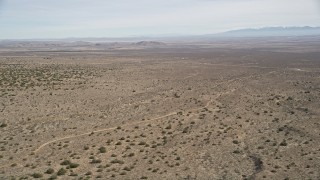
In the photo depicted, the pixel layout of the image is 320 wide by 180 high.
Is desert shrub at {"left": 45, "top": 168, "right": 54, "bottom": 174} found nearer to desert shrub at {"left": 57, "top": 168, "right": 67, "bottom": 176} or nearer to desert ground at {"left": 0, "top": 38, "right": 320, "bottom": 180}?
desert ground at {"left": 0, "top": 38, "right": 320, "bottom": 180}

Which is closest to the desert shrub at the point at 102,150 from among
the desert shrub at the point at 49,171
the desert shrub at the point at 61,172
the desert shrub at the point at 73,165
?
the desert shrub at the point at 73,165

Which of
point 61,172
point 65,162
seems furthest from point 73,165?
point 61,172

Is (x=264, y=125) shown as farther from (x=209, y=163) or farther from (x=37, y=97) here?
(x=37, y=97)

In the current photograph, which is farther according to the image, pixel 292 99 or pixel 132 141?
pixel 292 99

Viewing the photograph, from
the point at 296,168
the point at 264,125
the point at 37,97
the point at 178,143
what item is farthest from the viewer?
the point at 37,97

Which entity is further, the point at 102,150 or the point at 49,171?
the point at 102,150

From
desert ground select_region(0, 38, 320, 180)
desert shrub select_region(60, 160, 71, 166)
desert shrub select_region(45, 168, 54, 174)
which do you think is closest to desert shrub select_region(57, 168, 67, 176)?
desert ground select_region(0, 38, 320, 180)

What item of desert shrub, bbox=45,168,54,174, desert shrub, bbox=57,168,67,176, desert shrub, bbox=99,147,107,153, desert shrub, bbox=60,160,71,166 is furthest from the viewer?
desert shrub, bbox=99,147,107,153

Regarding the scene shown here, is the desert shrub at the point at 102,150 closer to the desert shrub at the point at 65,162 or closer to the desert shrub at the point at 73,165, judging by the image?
the desert shrub at the point at 65,162

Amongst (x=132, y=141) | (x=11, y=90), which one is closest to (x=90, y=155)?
(x=132, y=141)

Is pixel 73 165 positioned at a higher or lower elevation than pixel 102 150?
higher

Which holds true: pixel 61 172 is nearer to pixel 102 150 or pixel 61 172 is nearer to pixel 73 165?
pixel 73 165
